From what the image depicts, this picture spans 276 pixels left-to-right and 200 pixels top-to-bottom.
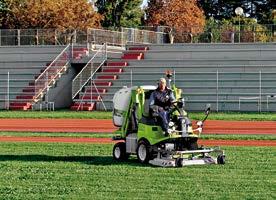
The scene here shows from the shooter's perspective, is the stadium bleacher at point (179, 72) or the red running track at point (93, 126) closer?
the red running track at point (93, 126)

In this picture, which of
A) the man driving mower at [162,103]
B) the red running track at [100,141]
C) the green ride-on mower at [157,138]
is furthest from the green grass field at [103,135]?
the man driving mower at [162,103]

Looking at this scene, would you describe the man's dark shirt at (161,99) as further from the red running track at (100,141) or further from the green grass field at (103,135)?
the green grass field at (103,135)

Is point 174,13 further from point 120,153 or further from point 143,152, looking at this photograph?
point 143,152

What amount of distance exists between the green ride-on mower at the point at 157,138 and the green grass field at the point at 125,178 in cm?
31

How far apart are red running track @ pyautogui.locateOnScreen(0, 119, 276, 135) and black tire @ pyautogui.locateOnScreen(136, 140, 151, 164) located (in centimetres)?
1130

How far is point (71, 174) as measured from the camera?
1526cm

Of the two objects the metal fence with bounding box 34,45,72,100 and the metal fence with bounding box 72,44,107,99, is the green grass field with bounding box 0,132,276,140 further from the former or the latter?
the metal fence with bounding box 34,45,72,100

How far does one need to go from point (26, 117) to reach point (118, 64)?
10999 millimetres

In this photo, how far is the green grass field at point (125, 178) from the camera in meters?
12.8

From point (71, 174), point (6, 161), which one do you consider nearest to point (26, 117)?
point (6, 161)

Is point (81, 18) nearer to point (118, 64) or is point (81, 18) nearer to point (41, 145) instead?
point (118, 64)

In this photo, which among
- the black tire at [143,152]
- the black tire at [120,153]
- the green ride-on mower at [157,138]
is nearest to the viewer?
the green ride-on mower at [157,138]

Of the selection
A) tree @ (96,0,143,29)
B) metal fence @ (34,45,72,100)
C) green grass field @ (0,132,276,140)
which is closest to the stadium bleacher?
metal fence @ (34,45,72,100)

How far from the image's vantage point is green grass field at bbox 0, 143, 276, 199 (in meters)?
12.8
